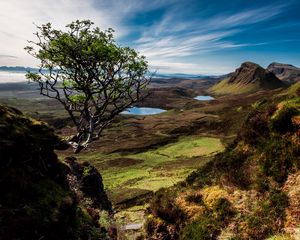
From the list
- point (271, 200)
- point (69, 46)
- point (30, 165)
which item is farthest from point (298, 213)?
point (69, 46)

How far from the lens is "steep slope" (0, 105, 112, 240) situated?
10203mm

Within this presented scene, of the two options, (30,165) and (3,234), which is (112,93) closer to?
(30,165)

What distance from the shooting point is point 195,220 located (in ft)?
56.6

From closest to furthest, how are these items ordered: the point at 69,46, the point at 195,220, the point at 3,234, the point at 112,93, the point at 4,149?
the point at 3,234 → the point at 4,149 → the point at 195,220 → the point at 69,46 → the point at 112,93

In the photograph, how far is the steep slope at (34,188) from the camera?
402 inches

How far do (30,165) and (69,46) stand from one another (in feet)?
48.2

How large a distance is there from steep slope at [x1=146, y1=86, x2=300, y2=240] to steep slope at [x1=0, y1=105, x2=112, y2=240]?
5316mm

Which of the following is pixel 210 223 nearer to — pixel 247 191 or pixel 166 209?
pixel 247 191

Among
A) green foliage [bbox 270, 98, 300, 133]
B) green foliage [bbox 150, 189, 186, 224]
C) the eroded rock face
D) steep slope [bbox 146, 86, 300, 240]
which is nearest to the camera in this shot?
steep slope [bbox 146, 86, 300, 240]

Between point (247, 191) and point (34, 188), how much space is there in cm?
1078

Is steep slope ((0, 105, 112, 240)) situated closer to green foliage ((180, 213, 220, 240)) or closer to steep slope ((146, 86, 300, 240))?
green foliage ((180, 213, 220, 240))

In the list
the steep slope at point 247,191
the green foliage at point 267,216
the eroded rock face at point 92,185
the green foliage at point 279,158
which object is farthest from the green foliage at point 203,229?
the eroded rock face at point 92,185

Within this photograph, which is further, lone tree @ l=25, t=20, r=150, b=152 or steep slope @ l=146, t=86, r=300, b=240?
lone tree @ l=25, t=20, r=150, b=152

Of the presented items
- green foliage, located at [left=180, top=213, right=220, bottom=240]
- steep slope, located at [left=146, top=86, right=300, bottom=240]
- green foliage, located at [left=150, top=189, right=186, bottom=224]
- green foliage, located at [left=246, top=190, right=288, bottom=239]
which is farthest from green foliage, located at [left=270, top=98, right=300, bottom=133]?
green foliage, located at [left=150, top=189, right=186, bottom=224]
